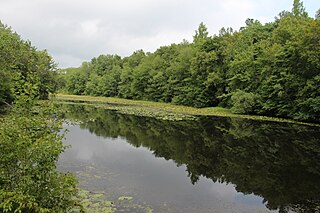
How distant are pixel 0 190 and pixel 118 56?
114m

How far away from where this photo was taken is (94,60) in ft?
431

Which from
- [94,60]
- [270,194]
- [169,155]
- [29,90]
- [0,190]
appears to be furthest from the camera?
[94,60]

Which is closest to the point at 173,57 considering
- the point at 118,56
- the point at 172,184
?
the point at 118,56

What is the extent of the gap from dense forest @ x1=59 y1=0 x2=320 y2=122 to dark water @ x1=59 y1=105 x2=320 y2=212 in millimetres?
11381

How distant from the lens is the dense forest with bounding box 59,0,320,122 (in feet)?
114

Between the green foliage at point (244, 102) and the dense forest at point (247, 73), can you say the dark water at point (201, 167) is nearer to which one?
the dense forest at point (247, 73)

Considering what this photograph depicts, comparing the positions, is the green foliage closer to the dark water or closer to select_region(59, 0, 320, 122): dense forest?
select_region(59, 0, 320, 122): dense forest

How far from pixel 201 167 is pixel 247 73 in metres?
32.6

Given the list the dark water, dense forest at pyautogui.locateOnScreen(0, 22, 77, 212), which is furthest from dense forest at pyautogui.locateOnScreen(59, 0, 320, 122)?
dense forest at pyautogui.locateOnScreen(0, 22, 77, 212)

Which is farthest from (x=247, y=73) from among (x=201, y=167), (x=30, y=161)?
(x=30, y=161)

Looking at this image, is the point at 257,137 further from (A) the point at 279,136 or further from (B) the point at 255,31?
(B) the point at 255,31

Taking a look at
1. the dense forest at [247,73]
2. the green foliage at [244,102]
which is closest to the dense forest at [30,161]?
the dense forest at [247,73]

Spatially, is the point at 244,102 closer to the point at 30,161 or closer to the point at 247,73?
the point at 247,73

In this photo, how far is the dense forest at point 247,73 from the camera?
34.8m
